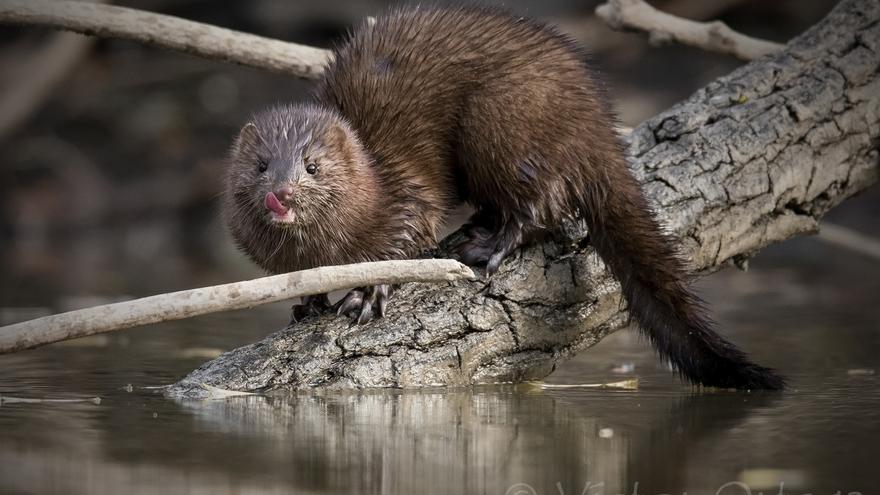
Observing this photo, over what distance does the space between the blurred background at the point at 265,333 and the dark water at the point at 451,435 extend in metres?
0.01

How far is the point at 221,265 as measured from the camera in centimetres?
1121

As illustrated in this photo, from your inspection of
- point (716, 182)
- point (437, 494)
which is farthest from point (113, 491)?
point (716, 182)

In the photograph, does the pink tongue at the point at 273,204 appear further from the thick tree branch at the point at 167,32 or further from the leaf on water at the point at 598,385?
the thick tree branch at the point at 167,32

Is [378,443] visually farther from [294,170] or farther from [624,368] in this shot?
[624,368]

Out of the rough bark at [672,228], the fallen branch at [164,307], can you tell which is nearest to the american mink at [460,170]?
the rough bark at [672,228]

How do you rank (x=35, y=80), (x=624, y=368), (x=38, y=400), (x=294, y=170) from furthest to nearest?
(x=35, y=80)
(x=624, y=368)
(x=294, y=170)
(x=38, y=400)

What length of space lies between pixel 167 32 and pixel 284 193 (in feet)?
4.84

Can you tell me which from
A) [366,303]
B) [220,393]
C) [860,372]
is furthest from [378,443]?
[860,372]

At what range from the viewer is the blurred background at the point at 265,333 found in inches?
139

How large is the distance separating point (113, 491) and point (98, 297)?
5.52 m

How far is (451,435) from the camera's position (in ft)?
13.2

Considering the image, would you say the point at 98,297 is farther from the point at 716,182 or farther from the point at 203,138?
the point at 203,138

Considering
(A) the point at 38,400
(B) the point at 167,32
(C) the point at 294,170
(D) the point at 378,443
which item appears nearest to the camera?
(D) the point at 378,443

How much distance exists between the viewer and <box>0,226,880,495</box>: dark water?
11.1 ft
